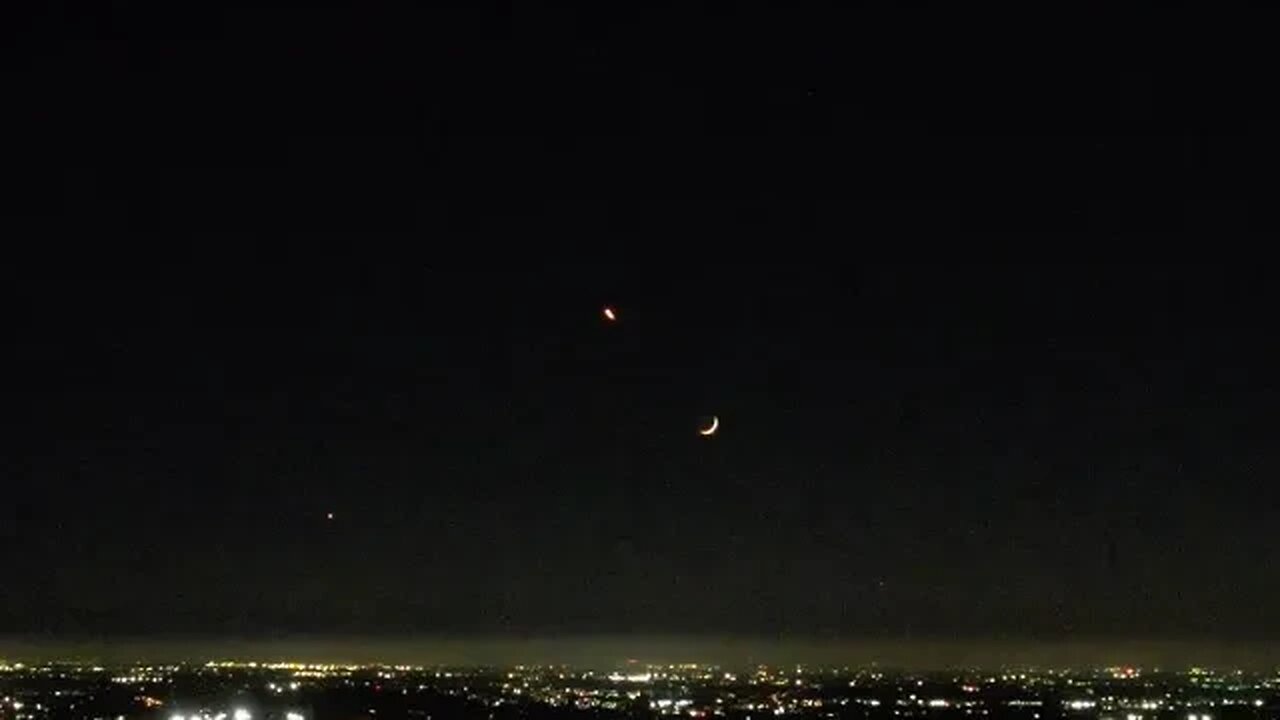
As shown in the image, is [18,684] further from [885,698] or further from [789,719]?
[789,719]

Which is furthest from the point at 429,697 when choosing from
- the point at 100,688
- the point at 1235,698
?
the point at 1235,698

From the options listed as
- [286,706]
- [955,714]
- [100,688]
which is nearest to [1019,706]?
[955,714]

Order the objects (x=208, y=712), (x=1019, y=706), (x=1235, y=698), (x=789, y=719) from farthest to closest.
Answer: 1. (x=1235, y=698)
2. (x=1019, y=706)
3. (x=789, y=719)
4. (x=208, y=712)

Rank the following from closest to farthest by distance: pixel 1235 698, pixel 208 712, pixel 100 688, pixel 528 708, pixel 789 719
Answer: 1. pixel 208 712
2. pixel 789 719
3. pixel 528 708
4. pixel 1235 698
5. pixel 100 688

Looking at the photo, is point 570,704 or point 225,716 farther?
point 570,704

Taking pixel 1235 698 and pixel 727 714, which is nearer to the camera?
pixel 727 714

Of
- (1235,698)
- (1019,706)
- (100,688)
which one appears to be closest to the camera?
(1019,706)

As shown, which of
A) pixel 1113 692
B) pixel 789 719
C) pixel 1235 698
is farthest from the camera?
pixel 1113 692

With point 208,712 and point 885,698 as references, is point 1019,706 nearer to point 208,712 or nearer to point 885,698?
point 885,698

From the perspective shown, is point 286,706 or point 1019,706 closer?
point 286,706
